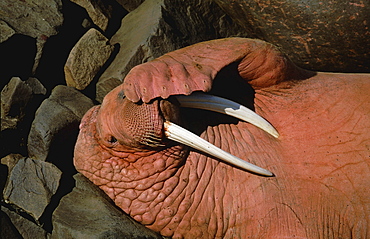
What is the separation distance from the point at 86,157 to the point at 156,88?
0.85 meters

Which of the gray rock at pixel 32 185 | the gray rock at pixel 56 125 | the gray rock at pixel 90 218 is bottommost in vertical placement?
the gray rock at pixel 90 218

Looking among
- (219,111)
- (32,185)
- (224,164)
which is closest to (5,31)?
(32,185)

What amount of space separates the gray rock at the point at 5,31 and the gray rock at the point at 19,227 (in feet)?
4.39

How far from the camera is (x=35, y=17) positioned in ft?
13.8

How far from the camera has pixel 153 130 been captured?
3127 mm

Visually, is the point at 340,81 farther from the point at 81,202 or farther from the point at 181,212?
the point at 81,202

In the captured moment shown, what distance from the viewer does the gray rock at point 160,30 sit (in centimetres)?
425

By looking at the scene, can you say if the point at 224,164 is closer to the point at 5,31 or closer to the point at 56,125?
the point at 56,125

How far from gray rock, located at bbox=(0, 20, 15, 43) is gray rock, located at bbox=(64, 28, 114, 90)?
1.76 feet

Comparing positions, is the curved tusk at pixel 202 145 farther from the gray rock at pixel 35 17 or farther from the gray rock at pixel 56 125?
the gray rock at pixel 35 17

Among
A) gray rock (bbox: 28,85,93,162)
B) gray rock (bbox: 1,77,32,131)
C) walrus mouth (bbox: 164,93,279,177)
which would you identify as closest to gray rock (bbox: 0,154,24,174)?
gray rock (bbox: 28,85,93,162)

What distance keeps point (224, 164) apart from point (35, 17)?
2120 millimetres

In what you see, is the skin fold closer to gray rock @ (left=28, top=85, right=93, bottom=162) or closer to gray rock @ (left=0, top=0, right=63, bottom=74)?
gray rock @ (left=28, top=85, right=93, bottom=162)

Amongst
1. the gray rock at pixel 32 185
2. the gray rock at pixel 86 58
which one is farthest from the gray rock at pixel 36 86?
the gray rock at pixel 32 185
